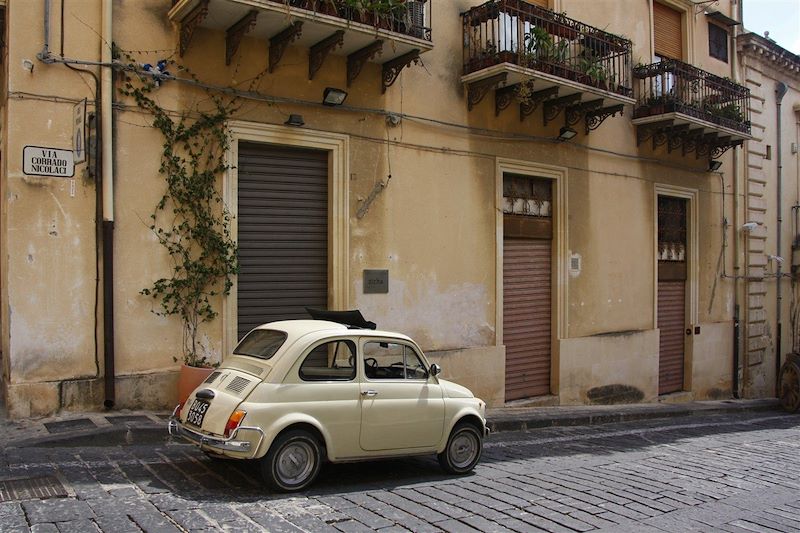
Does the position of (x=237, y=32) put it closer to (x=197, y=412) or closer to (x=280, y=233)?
(x=280, y=233)

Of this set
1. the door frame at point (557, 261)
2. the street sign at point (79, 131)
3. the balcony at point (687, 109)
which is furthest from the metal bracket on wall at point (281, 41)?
the balcony at point (687, 109)

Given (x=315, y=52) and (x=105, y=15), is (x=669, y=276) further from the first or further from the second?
(x=105, y=15)

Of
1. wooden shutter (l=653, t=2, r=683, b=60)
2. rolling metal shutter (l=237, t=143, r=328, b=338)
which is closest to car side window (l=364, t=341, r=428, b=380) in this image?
rolling metal shutter (l=237, t=143, r=328, b=338)

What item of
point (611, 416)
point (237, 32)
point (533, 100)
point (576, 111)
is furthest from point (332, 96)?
point (611, 416)

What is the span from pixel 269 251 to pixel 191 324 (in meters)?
1.52

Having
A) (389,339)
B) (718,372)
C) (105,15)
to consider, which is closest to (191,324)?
(389,339)

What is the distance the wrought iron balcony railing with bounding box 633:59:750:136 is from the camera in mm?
14914

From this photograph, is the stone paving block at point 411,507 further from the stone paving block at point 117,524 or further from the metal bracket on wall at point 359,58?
the metal bracket on wall at point 359,58

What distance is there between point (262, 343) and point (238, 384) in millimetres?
665

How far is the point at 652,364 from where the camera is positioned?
1564 centimetres

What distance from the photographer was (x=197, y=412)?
21.7 ft

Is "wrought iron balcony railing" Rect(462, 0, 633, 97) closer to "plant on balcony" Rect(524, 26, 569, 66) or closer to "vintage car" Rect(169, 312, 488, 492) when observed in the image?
"plant on balcony" Rect(524, 26, 569, 66)

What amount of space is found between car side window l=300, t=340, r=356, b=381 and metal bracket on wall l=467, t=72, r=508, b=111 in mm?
6223

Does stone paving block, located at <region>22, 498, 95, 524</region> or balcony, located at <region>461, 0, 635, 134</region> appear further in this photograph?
balcony, located at <region>461, 0, 635, 134</region>
